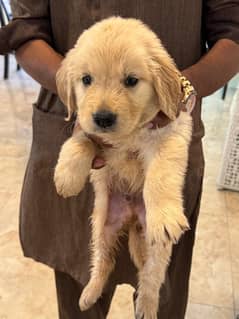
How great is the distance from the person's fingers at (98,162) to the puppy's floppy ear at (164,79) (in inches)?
7.5

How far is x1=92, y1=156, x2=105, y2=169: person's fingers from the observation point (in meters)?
1.00

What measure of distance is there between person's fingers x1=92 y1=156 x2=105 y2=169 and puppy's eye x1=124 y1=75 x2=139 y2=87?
20 centimetres

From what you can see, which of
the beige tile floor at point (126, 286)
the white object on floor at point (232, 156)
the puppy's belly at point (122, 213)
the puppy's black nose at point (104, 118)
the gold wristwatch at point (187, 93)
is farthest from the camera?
the white object on floor at point (232, 156)

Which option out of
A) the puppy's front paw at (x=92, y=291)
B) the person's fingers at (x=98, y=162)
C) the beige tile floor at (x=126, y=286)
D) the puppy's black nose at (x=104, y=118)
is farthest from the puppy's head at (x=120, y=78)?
the beige tile floor at (x=126, y=286)

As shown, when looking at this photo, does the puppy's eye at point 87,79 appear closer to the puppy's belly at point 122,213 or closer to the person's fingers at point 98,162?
the person's fingers at point 98,162

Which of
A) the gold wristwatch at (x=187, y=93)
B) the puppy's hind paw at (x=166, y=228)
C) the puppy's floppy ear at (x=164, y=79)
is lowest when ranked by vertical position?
the puppy's hind paw at (x=166, y=228)

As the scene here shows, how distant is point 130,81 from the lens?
2.84ft

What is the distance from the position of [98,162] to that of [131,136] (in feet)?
0.33

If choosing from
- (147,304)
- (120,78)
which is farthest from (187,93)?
(147,304)

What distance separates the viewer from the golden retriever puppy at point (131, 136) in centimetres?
85

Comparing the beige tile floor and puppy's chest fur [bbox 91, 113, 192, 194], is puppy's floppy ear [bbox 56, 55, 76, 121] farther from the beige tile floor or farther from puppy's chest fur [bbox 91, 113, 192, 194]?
the beige tile floor

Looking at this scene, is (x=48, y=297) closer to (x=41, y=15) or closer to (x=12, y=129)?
(x=41, y=15)

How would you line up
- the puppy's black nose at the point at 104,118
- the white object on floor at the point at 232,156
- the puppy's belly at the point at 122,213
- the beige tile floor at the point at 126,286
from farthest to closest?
the white object on floor at the point at 232,156, the beige tile floor at the point at 126,286, the puppy's belly at the point at 122,213, the puppy's black nose at the point at 104,118

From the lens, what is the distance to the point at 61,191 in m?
0.96
